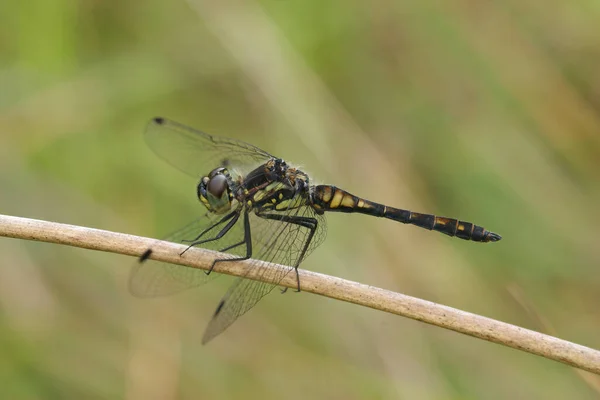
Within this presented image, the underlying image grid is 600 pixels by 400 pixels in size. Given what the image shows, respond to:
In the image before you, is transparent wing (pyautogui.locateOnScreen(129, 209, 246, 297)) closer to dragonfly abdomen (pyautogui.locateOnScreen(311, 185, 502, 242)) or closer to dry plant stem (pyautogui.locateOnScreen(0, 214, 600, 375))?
dry plant stem (pyautogui.locateOnScreen(0, 214, 600, 375))

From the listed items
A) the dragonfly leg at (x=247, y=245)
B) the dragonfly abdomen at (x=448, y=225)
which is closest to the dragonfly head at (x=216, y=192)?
the dragonfly leg at (x=247, y=245)

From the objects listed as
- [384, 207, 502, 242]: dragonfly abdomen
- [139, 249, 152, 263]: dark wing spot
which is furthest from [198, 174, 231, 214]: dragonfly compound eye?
[384, 207, 502, 242]: dragonfly abdomen

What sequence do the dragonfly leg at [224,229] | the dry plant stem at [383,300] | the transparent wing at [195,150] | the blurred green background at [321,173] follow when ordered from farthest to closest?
1. the blurred green background at [321,173]
2. the transparent wing at [195,150]
3. the dragonfly leg at [224,229]
4. the dry plant stem at [383,300]

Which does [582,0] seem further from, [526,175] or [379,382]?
[379,382]

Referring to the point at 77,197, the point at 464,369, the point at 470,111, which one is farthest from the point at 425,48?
the point at 77,197

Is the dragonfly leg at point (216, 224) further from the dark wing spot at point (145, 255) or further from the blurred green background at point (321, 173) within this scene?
the blurred green background at point (321, 173)

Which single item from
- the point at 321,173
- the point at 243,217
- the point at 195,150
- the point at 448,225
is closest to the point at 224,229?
the point at 243,217
